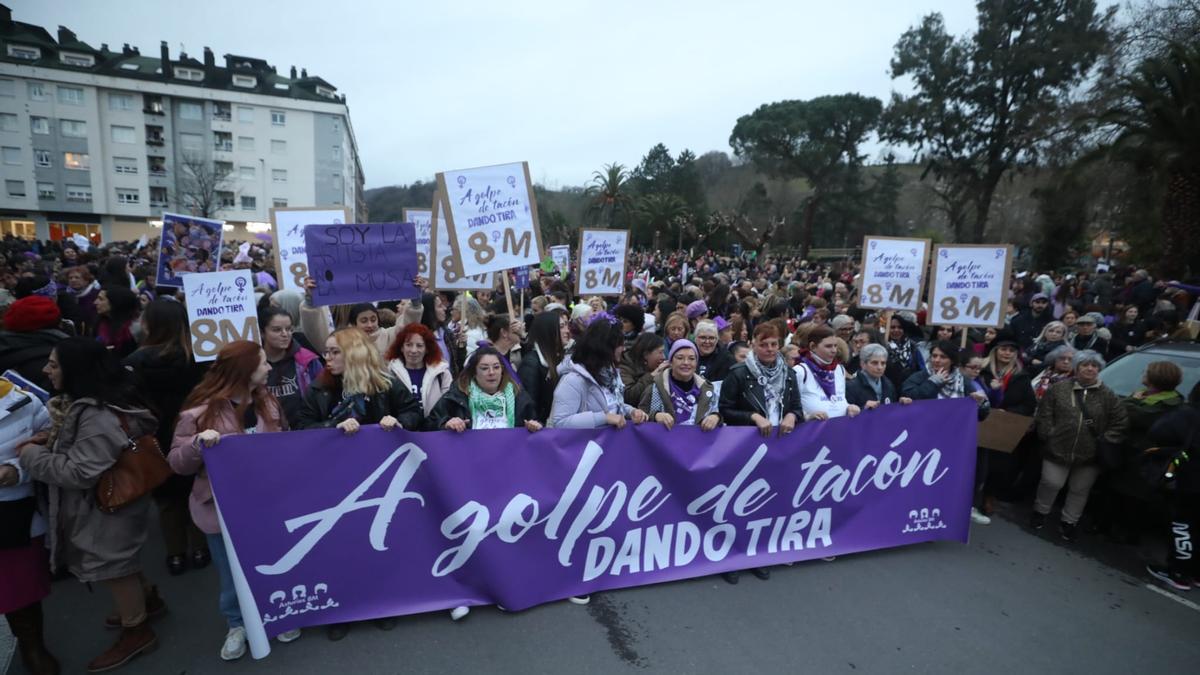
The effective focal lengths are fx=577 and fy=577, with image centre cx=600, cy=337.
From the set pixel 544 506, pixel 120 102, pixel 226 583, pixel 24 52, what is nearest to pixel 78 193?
pixel 120 102

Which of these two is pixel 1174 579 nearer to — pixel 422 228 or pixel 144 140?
pixel 422 228

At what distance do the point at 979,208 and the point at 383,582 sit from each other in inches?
1470

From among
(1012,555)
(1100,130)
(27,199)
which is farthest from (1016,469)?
(27,199)

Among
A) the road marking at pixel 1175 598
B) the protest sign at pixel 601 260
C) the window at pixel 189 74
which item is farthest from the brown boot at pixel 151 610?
the window at pixel 189 74

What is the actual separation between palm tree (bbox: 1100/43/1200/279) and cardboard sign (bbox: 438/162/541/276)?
65.5 feet

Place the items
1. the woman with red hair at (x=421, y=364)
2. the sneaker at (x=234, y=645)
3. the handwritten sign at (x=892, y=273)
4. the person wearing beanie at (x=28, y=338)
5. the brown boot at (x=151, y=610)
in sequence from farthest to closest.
Result: the handwritten sign at (x=892, y=273)
the woman with red hair at (x=421, y=364)
the person wearing beanie at (x=28, y=338)
the brown boot at (x=151, y=610)
the sneaker at (x=234, y=645)

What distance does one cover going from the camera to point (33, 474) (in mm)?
2797

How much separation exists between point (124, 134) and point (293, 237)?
6305cm

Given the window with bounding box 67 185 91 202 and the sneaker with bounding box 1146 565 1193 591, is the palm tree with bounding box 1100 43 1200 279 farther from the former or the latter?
the window with bounding box 67 185 91 202

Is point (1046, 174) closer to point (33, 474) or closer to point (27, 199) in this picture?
point (33, 474)

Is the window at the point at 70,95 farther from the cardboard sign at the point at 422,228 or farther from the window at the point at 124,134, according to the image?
the cardboard sign at the point at 422,228

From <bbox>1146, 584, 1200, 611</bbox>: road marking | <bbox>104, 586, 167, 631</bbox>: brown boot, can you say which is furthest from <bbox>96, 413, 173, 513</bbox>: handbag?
<bbox>1146, 584, 1200, 611</bbox>: road marking

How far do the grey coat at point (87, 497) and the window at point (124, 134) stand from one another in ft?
216

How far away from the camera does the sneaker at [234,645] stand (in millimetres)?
3221
